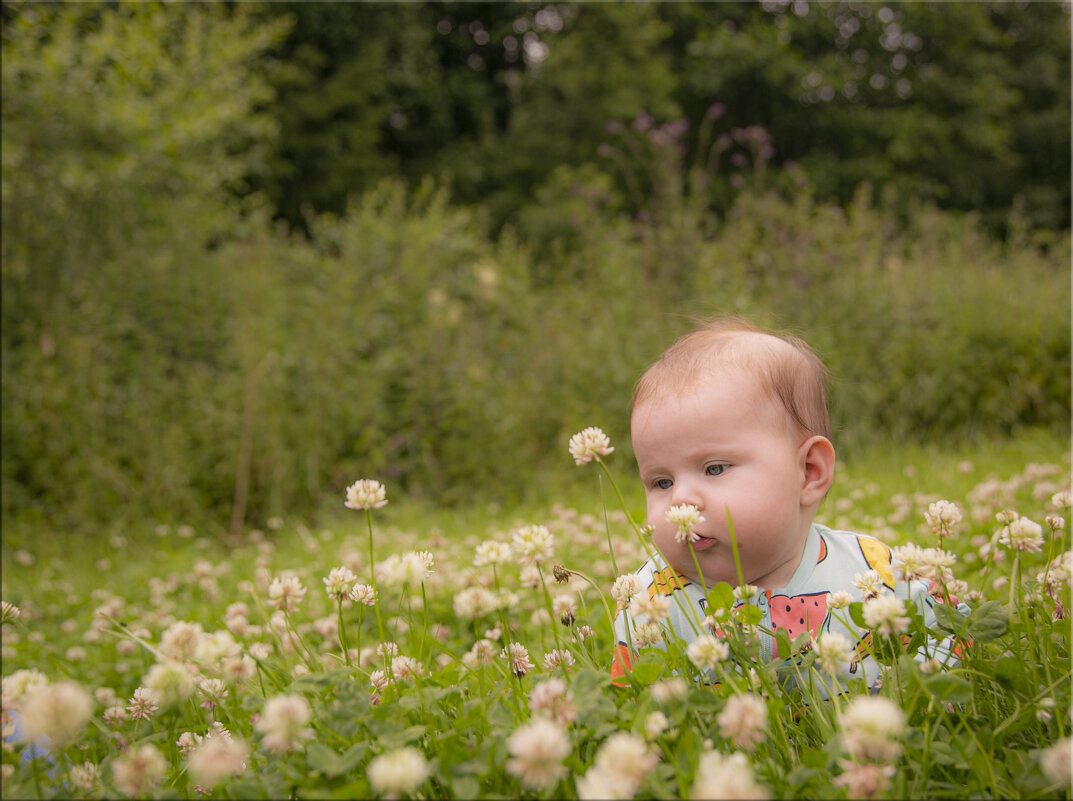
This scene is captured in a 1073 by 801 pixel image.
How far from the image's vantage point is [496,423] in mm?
5500

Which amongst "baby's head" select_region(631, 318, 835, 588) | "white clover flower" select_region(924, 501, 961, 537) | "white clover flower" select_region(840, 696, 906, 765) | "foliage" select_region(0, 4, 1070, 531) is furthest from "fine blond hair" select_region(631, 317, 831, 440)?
"foliage" select_region(0, 4, 1070, 531)

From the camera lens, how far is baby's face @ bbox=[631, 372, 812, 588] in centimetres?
167

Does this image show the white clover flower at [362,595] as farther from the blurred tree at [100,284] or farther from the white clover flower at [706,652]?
the blurred tree at [100,284]

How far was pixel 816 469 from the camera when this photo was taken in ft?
5.93

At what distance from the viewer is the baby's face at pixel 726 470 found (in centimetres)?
167

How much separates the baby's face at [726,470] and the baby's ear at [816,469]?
2cm

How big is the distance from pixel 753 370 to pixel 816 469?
0.26 meters

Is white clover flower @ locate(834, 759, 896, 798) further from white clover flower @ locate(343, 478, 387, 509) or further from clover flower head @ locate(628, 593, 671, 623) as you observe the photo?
white clover flower @ locate(343, 478, 387, 509)

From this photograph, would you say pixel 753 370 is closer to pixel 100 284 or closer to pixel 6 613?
pixel 6 613

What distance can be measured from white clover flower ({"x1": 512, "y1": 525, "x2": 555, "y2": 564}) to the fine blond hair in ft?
1.75

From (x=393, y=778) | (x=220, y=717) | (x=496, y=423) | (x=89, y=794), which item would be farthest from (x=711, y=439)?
(x=496, y=423)

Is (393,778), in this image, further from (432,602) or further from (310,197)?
(310,197)

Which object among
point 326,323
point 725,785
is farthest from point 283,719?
point 326,323

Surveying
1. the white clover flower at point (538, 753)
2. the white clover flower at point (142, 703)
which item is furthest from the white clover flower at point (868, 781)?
the white clover flower at point (142, 703)
